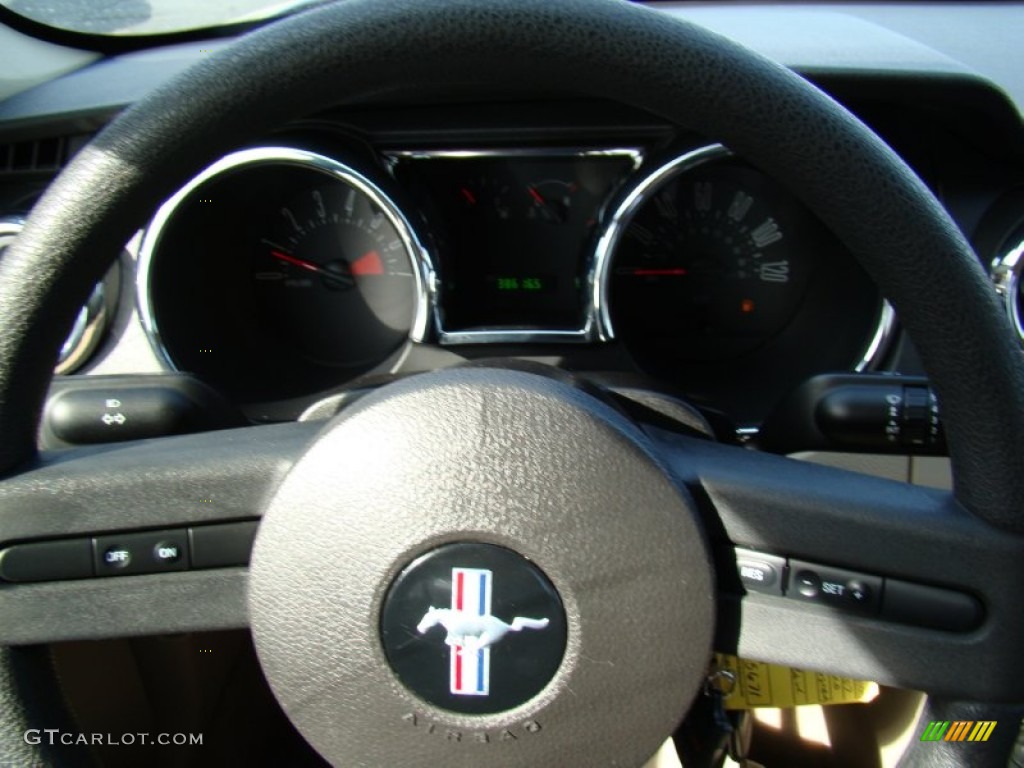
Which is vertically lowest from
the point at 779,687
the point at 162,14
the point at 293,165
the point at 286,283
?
the point at 779,687

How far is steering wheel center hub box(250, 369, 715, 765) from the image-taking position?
0.89m

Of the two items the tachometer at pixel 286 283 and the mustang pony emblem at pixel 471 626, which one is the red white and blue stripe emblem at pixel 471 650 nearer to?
the mustang pony emblem at pixel 471 626

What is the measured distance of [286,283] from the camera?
2.37 metres

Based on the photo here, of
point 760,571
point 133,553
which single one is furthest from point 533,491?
point 133,553

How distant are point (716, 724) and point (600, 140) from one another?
1.20 meters

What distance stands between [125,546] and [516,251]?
55.6 inches

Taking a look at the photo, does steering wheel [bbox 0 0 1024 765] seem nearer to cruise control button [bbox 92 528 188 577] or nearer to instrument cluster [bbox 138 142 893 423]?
cruise control button [bbox 92 528 188 577]

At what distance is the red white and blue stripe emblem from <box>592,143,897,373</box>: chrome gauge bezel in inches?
48.8

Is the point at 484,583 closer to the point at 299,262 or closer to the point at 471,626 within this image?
the point at 471,626

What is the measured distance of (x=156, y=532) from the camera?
101cm

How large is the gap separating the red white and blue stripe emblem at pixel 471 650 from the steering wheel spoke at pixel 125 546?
0.23 meters

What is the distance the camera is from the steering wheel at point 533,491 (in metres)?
0.85

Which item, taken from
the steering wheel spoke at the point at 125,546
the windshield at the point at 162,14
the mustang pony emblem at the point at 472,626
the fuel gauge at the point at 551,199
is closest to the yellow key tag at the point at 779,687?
the mustang pony emblem at the point at 472,626

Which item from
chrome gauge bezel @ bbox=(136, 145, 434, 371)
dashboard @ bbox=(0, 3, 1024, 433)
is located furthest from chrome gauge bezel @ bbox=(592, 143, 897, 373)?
chrome gauge bezel @ bbox=(136, 145, 434, 371)
